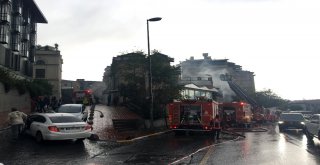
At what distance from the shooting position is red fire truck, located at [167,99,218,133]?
20703 millimetres

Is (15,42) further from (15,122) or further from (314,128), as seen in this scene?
(314,128)

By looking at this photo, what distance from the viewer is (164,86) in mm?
30016

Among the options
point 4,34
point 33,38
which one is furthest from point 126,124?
point 33,38

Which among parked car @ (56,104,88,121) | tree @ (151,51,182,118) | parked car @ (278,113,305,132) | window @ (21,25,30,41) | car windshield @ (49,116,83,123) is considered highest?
window @ (21,25,30,41)

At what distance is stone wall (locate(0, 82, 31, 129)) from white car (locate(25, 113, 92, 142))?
544cm

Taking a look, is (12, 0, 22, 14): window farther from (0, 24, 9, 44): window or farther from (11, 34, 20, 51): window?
(0, 24, 9, 44): window

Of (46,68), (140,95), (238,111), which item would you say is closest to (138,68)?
(140,95)

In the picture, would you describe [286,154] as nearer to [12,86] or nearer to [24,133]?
[24,133]

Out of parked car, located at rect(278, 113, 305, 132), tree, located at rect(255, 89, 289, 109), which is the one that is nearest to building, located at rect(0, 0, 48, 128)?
parked car, located at rect(278, 113, 305, 132)

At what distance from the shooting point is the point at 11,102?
24.7 metres

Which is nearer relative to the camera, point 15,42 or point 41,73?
point 15,42

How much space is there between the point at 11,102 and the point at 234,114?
19.4m

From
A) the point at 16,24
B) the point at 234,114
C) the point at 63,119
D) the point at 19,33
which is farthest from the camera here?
the point at 19,33

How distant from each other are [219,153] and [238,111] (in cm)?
1851
